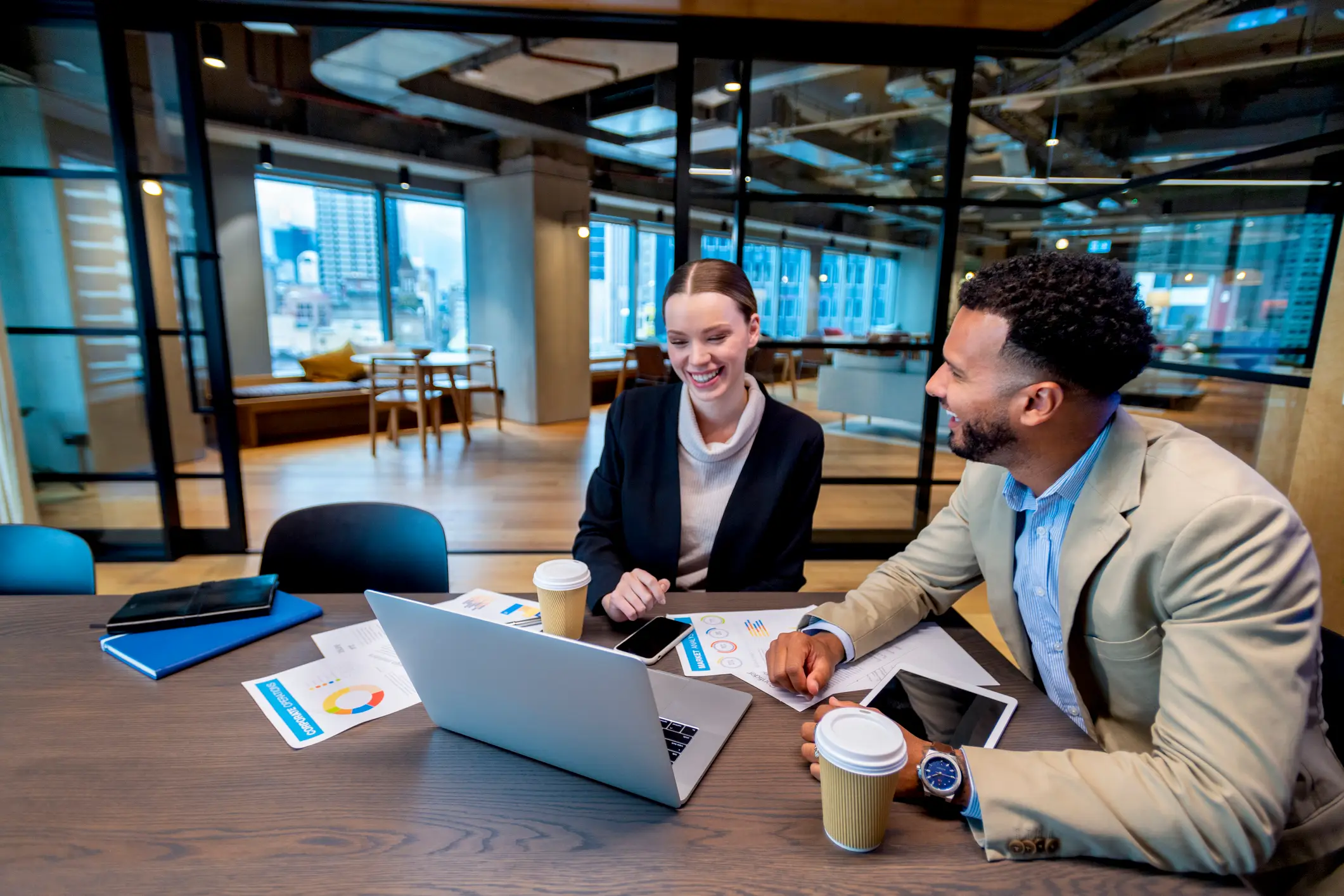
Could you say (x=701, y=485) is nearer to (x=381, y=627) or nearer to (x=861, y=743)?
(x=381, y=627)

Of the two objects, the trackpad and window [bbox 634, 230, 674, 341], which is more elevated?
window [bbox 634, 230, 674, 341]

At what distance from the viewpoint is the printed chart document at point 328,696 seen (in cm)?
91

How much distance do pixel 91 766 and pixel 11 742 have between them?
0.47ft

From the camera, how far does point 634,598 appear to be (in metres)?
1.21

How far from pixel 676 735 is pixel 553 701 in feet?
0.76

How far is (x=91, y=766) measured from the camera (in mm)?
822

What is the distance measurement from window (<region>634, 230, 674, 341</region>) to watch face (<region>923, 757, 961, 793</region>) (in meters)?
9.29

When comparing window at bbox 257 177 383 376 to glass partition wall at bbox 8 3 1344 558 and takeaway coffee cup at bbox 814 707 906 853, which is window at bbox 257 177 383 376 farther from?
takeaway coffee cup at bbox 814 707 906 853

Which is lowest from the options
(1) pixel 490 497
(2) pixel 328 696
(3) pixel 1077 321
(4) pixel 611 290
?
(1) pixel 490 497

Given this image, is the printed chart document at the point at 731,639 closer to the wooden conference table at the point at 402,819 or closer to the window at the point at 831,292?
the wooden conference table at the point at 402,819

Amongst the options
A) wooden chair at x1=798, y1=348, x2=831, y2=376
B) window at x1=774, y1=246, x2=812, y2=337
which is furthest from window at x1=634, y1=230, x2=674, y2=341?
window at x1=774, y1=246, x2=812, y2=337

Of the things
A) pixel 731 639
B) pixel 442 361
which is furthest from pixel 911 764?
pixel 442 361

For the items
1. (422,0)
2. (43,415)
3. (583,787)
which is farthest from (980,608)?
(43,415)

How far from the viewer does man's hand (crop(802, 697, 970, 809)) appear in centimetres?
76
